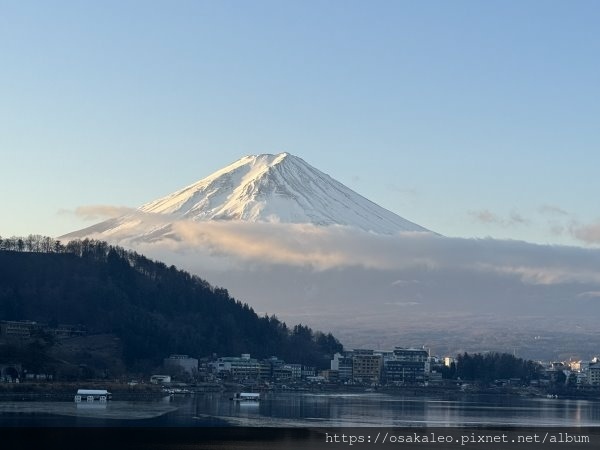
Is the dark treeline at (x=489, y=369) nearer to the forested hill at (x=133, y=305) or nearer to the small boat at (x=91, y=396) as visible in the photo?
the forested hill at (x=133, y=305)

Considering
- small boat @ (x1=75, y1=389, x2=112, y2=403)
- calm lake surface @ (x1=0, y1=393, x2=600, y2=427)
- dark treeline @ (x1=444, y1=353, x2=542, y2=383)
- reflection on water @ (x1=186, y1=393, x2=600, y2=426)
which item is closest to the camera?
calm lake surface @ (x1=0, y1=393, x2=600, y2=427)

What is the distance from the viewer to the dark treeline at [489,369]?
139m

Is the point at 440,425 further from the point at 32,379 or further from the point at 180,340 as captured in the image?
the point at 180,340

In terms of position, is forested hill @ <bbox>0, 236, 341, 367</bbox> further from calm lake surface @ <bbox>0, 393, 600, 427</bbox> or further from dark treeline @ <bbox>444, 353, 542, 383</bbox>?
calm lake surface @ <bbox>0, 393, 600, 427</bbox>

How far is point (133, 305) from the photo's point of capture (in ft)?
421

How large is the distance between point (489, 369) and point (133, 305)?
3972cm

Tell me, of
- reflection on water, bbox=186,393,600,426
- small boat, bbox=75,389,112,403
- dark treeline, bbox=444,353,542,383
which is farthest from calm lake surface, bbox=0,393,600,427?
dark treeline, bbox=444,353,542,383

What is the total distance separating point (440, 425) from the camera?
60156mm

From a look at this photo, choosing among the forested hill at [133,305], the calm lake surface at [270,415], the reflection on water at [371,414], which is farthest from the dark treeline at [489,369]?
the calm lake surface at [270,415]

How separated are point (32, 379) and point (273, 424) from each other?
35.2 meters

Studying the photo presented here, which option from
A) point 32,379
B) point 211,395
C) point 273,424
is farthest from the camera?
point 211,395

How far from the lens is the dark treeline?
5472 inches

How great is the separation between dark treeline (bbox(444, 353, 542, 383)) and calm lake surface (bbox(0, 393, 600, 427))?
55.1 metres

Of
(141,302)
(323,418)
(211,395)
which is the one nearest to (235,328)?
(141,302)
